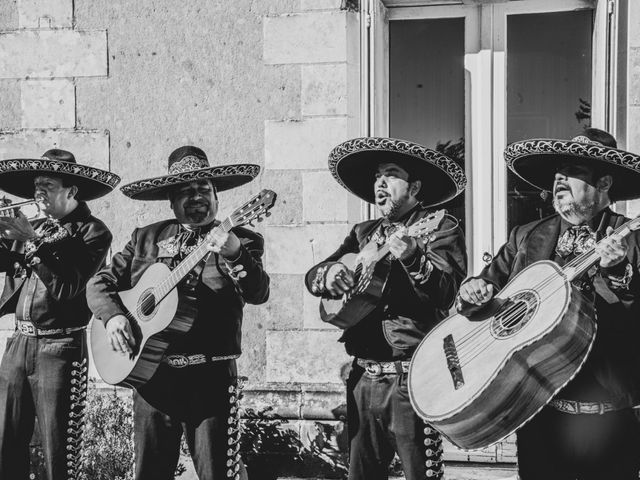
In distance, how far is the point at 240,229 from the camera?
204 inches

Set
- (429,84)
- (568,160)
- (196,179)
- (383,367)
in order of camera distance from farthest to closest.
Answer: (429,84) < (196,179) < (383,367) < (568,160)

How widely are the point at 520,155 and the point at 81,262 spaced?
242 centimetres

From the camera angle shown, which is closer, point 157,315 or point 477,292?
point 477,292

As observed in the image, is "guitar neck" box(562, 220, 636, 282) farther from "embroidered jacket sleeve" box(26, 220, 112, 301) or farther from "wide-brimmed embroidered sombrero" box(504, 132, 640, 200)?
"embroidered jacket sleeve" box(26, 220, 112, 301)

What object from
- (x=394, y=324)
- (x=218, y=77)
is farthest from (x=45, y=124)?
(x=394, y=324)

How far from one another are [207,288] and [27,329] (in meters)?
1.16

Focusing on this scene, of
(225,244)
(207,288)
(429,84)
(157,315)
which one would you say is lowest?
(157,315)

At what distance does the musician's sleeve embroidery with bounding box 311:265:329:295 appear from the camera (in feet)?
15.5

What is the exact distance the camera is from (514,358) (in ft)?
13.1

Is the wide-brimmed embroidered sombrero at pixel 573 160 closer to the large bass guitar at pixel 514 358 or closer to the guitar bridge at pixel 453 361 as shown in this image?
the large bass guitar at pixel 514 358

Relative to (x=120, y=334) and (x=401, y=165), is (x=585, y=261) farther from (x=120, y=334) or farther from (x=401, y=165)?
(x=120, y=334)

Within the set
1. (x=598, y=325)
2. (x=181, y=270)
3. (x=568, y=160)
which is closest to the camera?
(x=598, y=325)

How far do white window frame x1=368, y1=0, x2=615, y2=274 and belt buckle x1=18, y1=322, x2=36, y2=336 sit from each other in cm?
210

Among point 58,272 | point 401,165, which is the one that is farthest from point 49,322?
point 401,165
